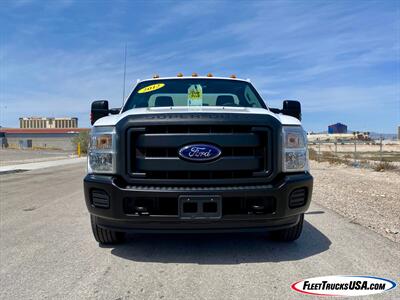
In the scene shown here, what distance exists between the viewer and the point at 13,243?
4.56m

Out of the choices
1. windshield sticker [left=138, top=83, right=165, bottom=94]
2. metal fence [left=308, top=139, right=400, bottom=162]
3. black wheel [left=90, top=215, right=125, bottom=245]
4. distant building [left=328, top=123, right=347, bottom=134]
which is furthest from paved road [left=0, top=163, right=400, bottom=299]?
distant building [left=328, top=123, right=347, bottom=134]

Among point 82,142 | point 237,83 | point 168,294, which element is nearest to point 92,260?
point 168,294

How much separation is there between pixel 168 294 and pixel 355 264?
1812mm

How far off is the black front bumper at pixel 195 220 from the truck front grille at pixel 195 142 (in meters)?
0.14

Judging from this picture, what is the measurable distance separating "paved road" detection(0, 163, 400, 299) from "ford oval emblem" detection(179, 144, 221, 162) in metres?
1.01

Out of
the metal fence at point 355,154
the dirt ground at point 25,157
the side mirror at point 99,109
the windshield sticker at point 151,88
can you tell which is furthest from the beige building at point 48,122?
the side mirror at point 99,109

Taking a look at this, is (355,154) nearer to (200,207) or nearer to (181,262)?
(181,262)

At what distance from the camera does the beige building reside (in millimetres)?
164750

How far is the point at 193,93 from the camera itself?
5.07m

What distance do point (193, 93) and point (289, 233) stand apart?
7.04 ft

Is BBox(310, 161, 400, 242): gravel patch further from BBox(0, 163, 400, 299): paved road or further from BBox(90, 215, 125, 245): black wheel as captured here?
BBox(90, 215, 125, 245): black wheel

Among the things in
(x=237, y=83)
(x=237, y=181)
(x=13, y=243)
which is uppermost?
(x=237, y=83)

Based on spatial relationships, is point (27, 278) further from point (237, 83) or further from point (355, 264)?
point (237, 83)

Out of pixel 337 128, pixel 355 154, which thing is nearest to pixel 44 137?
pixel 355 154
